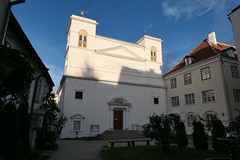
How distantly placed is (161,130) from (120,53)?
1682cm

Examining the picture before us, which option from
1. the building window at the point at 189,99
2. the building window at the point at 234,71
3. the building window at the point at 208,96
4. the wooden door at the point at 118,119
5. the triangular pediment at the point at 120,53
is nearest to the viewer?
the building window at the point at 208,96

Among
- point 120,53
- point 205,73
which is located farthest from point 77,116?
point 205,73

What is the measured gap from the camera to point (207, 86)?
64.8 ft

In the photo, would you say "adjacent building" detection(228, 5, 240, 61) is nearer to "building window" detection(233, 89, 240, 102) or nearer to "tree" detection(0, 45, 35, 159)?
"building window" detection(233, 89, 240, 102)

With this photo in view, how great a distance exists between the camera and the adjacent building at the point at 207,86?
18000mm

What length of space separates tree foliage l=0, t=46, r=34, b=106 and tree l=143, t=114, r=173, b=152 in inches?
302

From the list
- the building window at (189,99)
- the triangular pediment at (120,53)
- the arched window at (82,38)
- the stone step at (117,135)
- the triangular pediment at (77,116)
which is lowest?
the stone step at (117,135)

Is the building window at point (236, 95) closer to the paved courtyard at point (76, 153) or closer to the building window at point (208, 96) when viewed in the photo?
the building window at point (208, 96)

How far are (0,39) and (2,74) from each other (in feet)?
10.1

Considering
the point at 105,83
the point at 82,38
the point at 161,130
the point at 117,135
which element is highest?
the point at 82,38

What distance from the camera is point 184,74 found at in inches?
908

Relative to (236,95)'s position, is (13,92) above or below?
below

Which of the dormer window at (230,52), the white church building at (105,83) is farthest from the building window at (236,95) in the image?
the white church building at (105,83)

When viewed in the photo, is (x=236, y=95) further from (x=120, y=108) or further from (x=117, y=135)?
(x=117, y=135)
